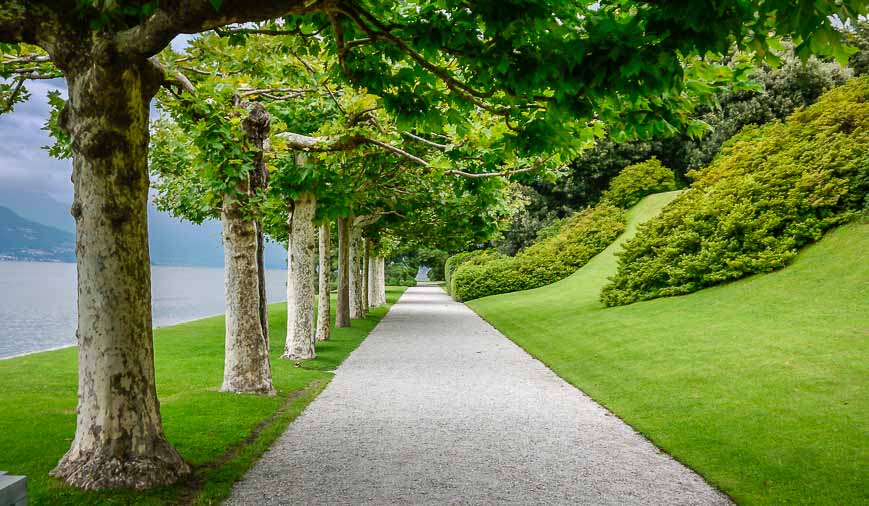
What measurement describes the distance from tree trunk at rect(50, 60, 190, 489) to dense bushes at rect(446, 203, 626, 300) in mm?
31488

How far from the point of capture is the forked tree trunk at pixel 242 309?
9812mm

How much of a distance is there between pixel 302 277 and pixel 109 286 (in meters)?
8.98

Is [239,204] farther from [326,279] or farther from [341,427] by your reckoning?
[326,279]

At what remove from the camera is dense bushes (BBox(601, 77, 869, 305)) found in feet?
50.8

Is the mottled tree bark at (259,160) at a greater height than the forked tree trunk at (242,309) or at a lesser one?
greater

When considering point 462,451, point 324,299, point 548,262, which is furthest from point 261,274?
point 548,262

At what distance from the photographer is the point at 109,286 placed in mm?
5453

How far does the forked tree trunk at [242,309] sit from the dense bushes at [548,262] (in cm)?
2733

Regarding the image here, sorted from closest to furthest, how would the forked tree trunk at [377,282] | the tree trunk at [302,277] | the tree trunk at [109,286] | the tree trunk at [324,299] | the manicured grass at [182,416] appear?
the tree trunk at [109,286]
the manicured grass at [182,416]
the tree trunk at [302,277]
the tree trunk at [324,299]
the forked tree trunk at [377,282]

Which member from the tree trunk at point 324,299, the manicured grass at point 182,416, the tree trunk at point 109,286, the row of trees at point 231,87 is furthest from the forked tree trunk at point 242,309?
the tree trunk at point 324,299

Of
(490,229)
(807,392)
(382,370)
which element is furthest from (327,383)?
(490,229)

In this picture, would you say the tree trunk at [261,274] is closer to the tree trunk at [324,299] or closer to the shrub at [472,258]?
the tree trunk at [324,299]

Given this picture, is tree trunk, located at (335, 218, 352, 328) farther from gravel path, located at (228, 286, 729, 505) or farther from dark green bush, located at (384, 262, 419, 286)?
dark green bush, located at (384, 262, 419, 286)

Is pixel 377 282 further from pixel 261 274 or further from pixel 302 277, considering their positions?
pixel 261 274
